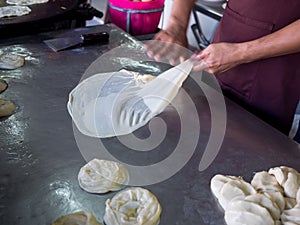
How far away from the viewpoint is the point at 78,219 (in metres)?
0.89

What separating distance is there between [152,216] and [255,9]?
951 millimetres

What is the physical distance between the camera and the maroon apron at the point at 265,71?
1.44 m

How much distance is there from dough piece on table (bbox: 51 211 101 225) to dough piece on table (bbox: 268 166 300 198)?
1.61ft

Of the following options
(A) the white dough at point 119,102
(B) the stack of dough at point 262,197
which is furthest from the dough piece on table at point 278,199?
(A) the white dough at point 119,102

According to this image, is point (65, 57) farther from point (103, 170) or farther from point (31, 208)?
point (31, 208)

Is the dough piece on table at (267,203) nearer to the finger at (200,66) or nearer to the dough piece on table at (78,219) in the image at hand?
the dough piece on table at (78,219)

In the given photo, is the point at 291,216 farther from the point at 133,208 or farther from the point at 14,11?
the point at 14,11

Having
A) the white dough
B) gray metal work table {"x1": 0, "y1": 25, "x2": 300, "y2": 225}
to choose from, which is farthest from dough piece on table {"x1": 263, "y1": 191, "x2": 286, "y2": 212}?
the white dough

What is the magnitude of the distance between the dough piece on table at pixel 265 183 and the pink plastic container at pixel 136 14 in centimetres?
130

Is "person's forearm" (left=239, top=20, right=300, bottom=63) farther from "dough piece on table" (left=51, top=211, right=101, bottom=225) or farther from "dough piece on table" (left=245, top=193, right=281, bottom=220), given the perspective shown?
"dough piece on table" (left=51, top=211, right=101, bottom=225)

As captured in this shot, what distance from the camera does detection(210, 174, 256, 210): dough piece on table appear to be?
3.16 ft

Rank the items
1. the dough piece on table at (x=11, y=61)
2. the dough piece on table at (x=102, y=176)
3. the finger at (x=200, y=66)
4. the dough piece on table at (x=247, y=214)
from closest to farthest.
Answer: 1. the dough piece on table at (x=247, y=214)
2. the dough piece on table at (x=102, y=176)
3. the finger at (x=200, y=66)
4. the dough piece on table at (x=11, y=61)

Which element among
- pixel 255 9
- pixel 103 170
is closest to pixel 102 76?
pixel 103 170

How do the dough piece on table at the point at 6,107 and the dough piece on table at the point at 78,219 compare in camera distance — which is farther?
the dough piece on table at the point at 6,107
